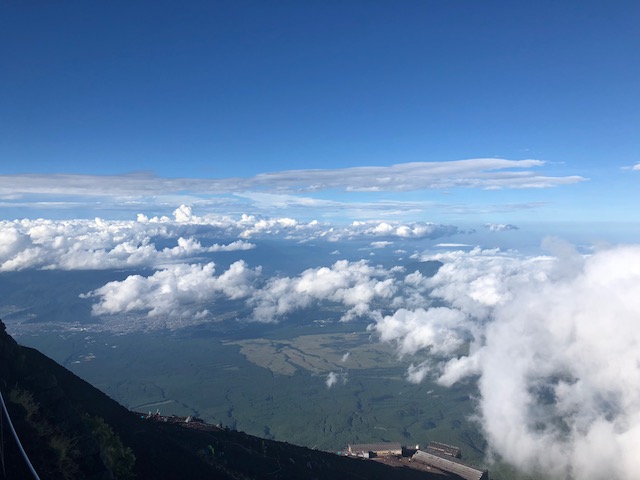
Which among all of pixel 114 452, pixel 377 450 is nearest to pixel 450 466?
pixel 377 450

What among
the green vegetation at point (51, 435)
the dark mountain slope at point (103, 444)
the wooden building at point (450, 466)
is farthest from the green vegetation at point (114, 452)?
the wooden building at point (450, 466)

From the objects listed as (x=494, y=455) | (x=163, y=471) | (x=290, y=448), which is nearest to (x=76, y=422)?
(x=163, y=471)

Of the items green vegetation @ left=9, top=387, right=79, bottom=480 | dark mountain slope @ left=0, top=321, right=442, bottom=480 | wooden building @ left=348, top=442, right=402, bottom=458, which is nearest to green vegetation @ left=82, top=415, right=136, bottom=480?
dark mountain slope @ left=0, top=321, right=442, bottom=480

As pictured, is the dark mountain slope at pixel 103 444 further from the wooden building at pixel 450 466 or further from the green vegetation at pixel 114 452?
the wooden building at pixel 450 466

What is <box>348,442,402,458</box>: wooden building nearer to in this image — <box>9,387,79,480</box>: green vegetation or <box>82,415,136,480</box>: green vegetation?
<box>82,415,136,480</box>: green vegetation

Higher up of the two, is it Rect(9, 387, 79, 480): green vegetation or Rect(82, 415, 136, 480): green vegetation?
Rect(9, 387, 79, 480): green vegetation

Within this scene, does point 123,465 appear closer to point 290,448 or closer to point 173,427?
point 173,427
